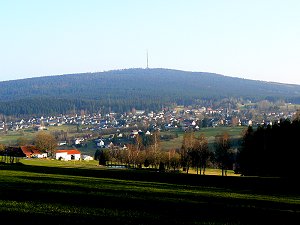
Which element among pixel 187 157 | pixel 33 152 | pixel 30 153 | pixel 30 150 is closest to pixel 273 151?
pixel 187 157

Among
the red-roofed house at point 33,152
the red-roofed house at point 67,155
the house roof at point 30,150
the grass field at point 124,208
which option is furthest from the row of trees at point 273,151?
the red-roofed house at point 67,155

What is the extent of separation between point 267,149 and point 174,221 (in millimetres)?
49217

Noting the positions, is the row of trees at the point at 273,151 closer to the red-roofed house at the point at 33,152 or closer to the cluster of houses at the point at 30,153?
the cluster of houses at the point at 30,153

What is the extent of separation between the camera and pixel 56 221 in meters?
19.2

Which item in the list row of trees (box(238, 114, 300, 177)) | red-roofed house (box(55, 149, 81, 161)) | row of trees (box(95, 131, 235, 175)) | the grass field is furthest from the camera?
red-roofed house (box(55, 149, 81, 161))

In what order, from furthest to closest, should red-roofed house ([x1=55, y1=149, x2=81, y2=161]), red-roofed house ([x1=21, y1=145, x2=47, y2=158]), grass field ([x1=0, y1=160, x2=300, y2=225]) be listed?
red-roofed house ([x1=55, y1=149, x2=81, y2=161]), red-roofed house ([x1=21, y1=145, x2=47, y2=158]), grass field ([x1=0, y1=160, x2=300, y2=225])

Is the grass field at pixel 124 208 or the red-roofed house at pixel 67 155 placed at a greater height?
the grass field at pixel 124 208

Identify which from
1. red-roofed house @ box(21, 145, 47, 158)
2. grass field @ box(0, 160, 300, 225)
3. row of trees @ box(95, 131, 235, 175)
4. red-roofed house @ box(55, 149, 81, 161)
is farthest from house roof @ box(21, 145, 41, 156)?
grass field @ box(0, 160, 300, 225)

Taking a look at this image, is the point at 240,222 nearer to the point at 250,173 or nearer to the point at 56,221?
the point at 56,221

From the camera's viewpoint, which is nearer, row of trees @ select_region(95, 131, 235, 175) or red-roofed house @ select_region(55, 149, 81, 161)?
row of trees @ select_region(95, 131, 235, 175)

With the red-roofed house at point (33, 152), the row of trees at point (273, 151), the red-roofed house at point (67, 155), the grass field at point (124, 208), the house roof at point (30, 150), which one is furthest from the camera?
the red-roofed house at point (67, 155)

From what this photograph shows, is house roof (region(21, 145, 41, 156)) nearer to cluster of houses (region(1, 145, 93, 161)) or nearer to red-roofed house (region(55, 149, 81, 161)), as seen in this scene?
cluster of houses (region(1, 145, 93, 161))

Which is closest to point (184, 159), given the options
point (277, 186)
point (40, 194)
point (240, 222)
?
point (277, 186)

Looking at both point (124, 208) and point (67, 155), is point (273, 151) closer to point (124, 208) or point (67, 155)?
point (124, 208)
